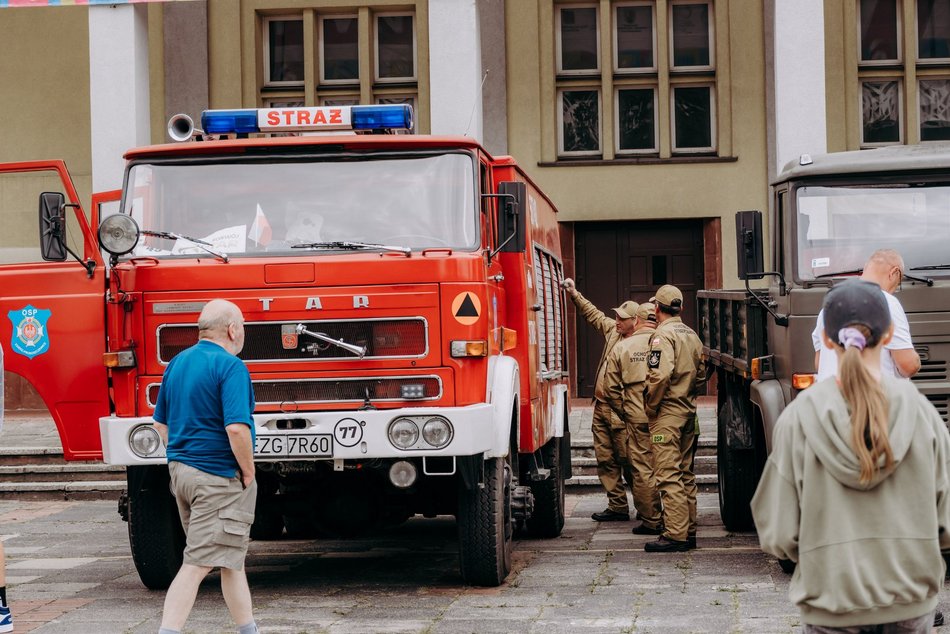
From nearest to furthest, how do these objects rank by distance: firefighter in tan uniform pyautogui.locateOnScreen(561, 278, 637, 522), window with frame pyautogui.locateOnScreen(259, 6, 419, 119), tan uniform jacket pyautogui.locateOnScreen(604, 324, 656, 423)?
1. tan uniform jacket pyautogui.locateOnScreen(604, 324, 656, 423)
2. firefighter in tan uniform pyautogui.locateOnScreen(561, 278, 637, 522)
3. window with frame pyautogui.locateOnScreen(259, 6, 419, 119)

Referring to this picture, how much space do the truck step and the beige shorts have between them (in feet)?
26.7

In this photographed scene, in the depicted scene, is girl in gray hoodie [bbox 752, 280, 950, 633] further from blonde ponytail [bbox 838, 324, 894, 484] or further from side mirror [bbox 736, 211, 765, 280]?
side mirror [bbox 736, 211, 765, 280]

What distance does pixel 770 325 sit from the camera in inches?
364

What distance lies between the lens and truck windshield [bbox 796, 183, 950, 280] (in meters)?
8.77

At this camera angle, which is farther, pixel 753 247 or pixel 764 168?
pixel 764 168

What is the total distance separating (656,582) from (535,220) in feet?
9.47

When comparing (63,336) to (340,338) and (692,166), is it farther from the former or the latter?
(692,166)

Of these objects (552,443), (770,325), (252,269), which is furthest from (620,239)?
(252,269)

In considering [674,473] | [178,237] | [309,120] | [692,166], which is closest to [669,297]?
[674,473]

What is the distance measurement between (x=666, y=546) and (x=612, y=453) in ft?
5.99

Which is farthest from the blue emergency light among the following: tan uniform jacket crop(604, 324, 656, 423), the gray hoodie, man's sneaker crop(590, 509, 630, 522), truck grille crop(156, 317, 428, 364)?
the gray hoodie

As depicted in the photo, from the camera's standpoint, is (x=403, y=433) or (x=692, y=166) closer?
(x=403, y=433)

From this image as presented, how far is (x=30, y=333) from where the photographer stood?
346 inches

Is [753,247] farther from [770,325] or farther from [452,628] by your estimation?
[452,628]
